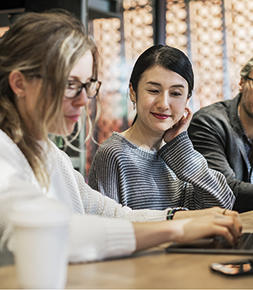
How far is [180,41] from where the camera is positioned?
4.28 metres

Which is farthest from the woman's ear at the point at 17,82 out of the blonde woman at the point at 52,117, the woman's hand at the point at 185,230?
the woman's hand at the point at 185,230

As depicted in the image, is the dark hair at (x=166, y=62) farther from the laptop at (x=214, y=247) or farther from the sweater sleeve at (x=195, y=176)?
the laptop at (x=214, y=247)

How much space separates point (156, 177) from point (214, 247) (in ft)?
2.57

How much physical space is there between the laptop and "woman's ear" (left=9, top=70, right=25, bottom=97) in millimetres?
521

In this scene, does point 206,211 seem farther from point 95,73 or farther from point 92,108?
point 92,108

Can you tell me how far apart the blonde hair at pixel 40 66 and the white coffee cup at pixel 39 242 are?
457 millimetres

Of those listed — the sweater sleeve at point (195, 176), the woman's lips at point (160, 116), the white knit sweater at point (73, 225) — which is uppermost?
the woman's lips at point (160, 116)

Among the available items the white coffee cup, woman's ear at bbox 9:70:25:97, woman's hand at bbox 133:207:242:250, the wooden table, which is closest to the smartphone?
the wooden table

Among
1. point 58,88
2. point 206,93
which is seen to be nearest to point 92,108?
point 206,93

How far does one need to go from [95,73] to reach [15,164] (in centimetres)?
44

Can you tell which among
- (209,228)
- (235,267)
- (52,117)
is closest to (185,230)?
(209,228)

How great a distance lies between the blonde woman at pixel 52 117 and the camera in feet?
2.70

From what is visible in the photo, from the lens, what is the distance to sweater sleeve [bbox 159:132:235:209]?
65.0 inches

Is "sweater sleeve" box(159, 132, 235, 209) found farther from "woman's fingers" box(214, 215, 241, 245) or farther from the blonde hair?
the blonde hair
